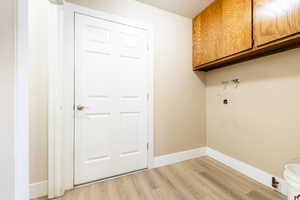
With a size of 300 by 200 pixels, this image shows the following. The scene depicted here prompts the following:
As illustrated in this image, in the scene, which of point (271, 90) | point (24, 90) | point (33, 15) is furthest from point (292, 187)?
point (33, 15)

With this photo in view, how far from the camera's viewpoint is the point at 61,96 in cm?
141

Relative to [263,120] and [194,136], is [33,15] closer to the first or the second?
[194,136]

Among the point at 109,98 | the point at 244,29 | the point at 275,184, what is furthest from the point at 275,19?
the point at 109,98

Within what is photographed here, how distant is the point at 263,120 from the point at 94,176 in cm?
225

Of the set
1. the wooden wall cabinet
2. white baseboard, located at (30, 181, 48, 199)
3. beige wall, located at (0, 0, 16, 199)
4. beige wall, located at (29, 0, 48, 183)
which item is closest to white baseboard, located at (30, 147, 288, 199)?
white baseboard, located at (30, 181, 48, 199)

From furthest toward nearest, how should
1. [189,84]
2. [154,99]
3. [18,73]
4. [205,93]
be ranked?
[205,93] → [189,84] → [154,99] → [18,73]

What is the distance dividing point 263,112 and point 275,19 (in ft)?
3.37

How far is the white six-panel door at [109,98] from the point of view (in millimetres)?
1557

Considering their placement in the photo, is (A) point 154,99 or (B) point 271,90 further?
(A) point 154,99

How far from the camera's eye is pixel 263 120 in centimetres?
158

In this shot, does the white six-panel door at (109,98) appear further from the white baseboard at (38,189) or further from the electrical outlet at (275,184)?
the electrical outlet at (275,184)

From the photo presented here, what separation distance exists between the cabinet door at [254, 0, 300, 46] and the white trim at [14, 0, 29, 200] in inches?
77.6

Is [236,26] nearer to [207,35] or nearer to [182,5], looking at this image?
[207,35]

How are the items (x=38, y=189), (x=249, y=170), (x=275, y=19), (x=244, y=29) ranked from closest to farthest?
1. (x=275, y=19)
2. (x=38, y=189)
3. (x=244, y=29)
4. (x=249, y=170)
